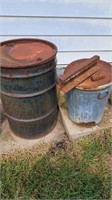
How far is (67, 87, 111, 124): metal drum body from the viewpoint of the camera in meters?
2.22

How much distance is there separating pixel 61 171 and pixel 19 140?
589 millimetres

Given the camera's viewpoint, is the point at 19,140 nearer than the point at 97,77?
No

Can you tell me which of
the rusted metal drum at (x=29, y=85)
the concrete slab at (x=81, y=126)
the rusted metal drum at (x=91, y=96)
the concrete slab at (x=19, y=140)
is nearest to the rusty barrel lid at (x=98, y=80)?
the rusted metal drum at (x=91, y=96)

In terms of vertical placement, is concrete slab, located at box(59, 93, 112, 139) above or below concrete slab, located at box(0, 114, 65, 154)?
above

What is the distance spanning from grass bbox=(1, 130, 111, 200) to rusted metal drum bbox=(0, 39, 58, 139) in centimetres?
28

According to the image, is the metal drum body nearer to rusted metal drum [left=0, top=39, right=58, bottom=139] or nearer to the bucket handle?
the bucket handle

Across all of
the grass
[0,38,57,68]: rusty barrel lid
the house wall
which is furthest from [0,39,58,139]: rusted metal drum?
the house wall

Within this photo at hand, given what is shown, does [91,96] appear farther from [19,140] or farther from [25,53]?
[19,140]

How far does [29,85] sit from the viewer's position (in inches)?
82.7

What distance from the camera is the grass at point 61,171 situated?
209cm
